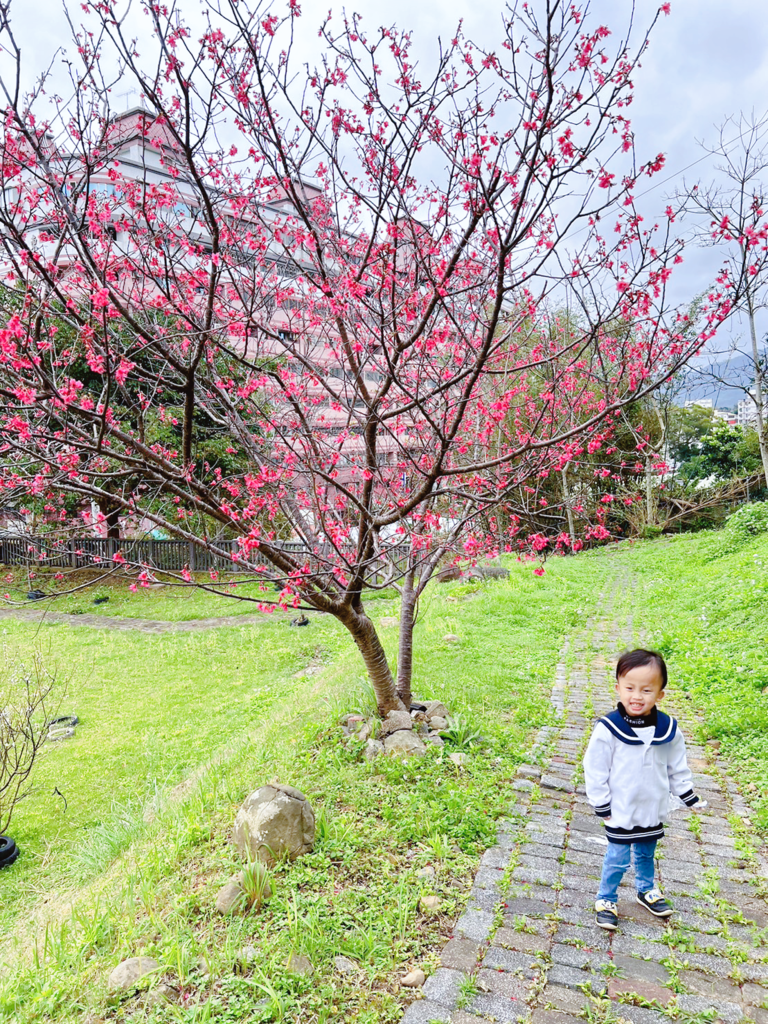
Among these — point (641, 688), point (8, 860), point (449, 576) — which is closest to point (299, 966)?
point (641, 688)

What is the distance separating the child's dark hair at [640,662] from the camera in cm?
257

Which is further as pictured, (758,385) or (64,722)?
(758,385)

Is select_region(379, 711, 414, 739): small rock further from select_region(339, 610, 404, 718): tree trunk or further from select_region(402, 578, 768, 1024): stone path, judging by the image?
select_region(402, 578, 768, 1024): stone path

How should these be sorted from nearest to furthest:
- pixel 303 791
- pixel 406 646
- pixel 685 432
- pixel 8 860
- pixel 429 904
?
pixel 429 904, pixel 303 791, pixel 8 860, pixel 406 646, pixel 685 432

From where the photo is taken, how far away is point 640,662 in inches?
102

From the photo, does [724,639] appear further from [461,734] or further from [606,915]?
[606,915]

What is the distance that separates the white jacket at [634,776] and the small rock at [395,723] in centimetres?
194

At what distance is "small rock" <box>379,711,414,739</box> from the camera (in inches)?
175

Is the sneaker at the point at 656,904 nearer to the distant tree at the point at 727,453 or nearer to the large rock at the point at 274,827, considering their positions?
the large rock at the point at 274,827

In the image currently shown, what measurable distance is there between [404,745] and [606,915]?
5.84 ft

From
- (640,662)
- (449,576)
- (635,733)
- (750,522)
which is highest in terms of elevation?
(750,522)

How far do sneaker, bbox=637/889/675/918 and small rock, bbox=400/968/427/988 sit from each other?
1.04 meters

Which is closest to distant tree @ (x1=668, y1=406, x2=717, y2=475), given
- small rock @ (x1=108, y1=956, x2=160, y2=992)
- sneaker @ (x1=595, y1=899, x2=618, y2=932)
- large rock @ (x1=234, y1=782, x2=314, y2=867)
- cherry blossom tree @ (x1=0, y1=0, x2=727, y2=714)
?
cherry blossom tree @ (x1=0, y1=0, x2=727, y2=714)

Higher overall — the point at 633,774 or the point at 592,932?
the point at 633,774
